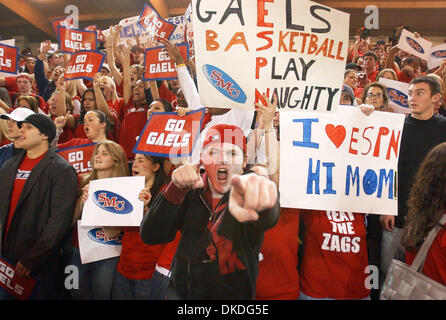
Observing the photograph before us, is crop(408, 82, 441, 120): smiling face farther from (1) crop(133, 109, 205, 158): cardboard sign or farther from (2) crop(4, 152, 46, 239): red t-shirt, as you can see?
(2) crop(4, 152, 46, 239): red t-shirt

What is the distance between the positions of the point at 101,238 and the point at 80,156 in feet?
2.80

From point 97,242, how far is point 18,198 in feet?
2.29

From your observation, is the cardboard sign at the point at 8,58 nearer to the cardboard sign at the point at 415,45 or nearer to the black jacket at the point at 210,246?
the black jacket at the point at 210,246

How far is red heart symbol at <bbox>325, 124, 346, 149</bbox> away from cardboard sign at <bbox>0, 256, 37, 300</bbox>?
222 centimetres

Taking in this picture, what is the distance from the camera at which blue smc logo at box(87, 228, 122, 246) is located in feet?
8.38

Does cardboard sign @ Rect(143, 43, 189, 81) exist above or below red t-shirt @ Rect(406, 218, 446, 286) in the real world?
above

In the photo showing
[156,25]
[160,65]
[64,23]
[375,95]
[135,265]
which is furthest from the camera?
[64,23]

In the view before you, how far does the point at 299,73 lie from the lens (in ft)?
6.73

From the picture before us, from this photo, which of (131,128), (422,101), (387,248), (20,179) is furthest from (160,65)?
(387,248)

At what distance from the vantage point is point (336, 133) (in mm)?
2240

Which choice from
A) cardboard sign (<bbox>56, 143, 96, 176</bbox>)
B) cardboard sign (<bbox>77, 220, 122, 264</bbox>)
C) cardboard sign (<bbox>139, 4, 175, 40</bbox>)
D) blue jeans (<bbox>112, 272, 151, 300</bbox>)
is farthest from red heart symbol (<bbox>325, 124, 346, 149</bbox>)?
cardboard sign (<bbox>139, 4, 175, 40</bbox>)

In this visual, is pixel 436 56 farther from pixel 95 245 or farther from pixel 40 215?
pixel 40 215

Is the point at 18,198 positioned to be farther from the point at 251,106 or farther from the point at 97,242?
the point at 251,106
